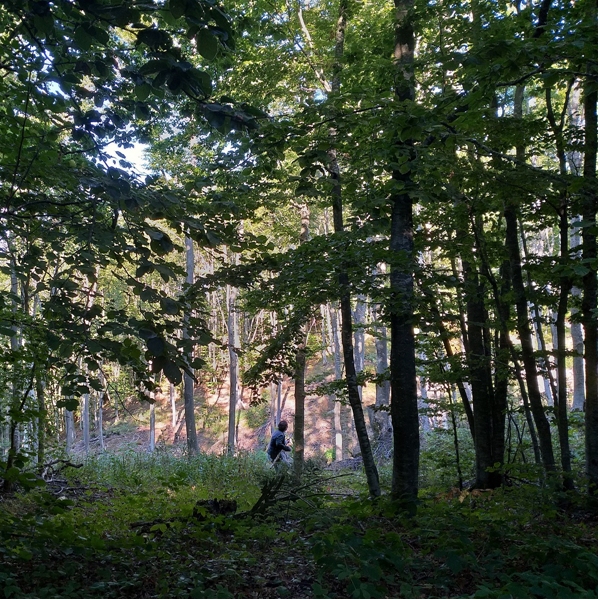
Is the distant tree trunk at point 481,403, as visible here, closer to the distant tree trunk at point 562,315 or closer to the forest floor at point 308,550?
the forest floor at point 308,550

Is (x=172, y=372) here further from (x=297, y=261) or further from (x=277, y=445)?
(x=277, y=445)

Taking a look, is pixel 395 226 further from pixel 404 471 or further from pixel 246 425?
pixel 246 425

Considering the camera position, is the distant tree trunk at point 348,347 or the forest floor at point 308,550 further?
the distant tree trunk at point 348,347

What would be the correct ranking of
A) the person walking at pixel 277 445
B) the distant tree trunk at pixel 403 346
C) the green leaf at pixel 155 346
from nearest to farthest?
the green leaf at pixel 155 346
the distant tree trunk at pixel 403 346
the person walking at pixel 277 445

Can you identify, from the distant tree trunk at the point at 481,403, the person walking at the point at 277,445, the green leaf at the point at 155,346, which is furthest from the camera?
the person walking at the point at 277,445

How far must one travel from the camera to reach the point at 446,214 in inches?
251

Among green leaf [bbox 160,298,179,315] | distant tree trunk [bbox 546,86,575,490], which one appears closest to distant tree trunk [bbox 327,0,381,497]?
distant tree trunk [bbox 546,86,575,490]

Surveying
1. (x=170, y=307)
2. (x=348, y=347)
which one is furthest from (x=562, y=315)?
(x=170, y=307)

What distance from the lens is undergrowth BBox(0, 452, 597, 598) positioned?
10.3ft

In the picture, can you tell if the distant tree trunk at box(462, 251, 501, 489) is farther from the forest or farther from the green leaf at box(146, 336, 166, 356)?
the green leaf at box(146, 336, 166, 356)

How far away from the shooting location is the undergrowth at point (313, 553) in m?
3.13

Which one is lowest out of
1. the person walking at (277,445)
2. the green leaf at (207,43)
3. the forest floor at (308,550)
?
the person walking at (277,445)

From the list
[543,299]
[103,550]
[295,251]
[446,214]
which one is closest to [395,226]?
[446,214]

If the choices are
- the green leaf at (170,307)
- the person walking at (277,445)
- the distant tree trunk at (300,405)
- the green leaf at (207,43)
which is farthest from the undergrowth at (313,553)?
the person walking at (277,445)
